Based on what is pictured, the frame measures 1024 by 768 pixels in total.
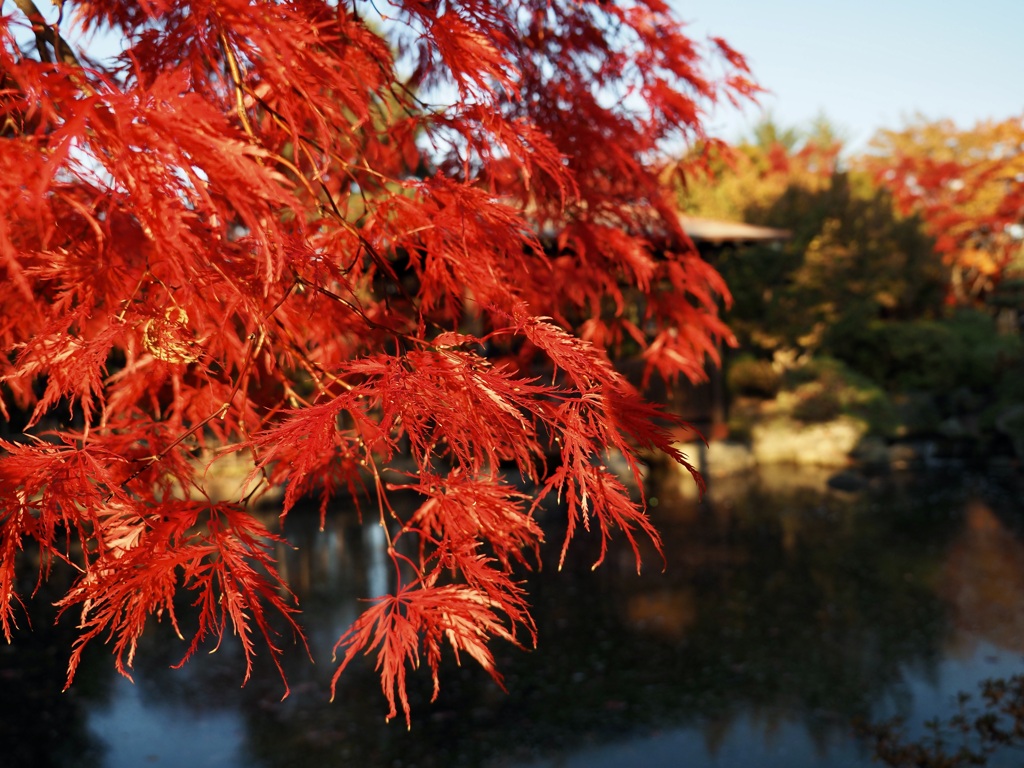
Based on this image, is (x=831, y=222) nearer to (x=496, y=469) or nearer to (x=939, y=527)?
(x=939, y=527)

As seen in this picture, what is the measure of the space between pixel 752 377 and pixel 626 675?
12.1 meters

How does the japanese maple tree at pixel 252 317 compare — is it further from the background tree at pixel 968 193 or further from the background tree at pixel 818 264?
the background tree at pixel 968 193

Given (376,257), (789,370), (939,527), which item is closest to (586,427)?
(376,257)

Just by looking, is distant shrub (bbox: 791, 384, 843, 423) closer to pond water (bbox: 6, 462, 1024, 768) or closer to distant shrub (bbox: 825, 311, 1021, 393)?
distant shrub (bbox: 825, 311, 1021, 393)

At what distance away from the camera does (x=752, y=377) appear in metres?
17.8

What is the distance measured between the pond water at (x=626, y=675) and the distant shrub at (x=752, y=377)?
7449mm

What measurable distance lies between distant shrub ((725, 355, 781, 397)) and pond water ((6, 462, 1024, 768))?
293 inches

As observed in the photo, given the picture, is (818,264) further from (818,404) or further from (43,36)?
(43,36)

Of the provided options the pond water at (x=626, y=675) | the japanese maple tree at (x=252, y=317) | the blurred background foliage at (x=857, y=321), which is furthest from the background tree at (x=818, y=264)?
the japanese maple tree at (x=252, y=317)

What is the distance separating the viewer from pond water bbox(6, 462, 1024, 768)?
5.38m

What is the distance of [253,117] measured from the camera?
9.04ft

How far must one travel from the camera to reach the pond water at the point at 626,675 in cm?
538

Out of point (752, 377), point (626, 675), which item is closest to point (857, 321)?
point (752, 377)

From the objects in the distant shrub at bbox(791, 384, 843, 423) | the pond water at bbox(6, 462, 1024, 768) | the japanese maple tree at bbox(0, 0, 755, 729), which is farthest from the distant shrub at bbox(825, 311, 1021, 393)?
the japanese maple tree at bbox(0, 0, 755, 729)
